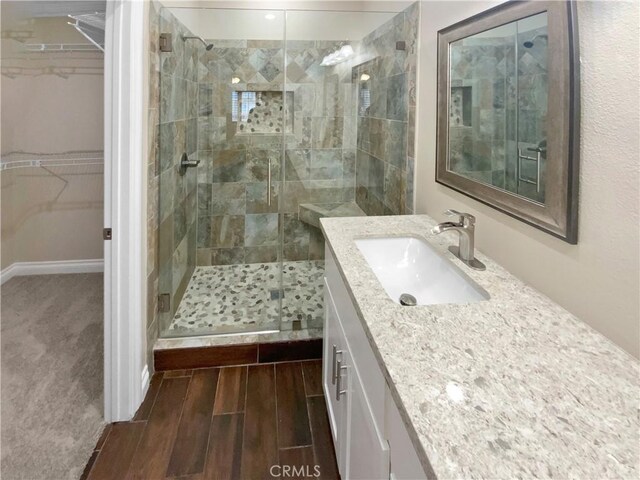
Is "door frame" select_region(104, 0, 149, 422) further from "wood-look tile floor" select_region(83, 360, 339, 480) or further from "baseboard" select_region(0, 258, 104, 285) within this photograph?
"baseboard" select_region(0, 258, 104, 285)

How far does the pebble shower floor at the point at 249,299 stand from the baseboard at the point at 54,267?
112 centimetres

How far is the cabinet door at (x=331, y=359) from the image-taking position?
4.98 feet

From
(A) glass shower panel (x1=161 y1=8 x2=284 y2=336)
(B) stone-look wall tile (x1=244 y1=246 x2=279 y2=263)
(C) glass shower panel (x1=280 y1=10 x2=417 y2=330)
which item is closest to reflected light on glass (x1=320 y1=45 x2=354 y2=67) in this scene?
(C) glass shower panel (x1=280 y1=10 x2=417 y2=330)

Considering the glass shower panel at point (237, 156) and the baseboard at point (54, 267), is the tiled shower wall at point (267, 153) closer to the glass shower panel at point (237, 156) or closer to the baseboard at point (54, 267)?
the glass shower panel at point (237, 156)

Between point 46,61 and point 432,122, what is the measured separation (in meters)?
3.20

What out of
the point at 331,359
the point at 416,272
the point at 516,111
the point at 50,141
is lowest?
the point at 331,359

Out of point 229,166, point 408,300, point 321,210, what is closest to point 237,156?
point 229,166

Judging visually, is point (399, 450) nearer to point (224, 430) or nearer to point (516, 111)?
point (516, 111)

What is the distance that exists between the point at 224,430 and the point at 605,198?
1.71m

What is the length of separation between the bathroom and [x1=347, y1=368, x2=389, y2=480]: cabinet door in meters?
0.01

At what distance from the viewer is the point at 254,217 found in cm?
336

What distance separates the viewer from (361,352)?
110 cm

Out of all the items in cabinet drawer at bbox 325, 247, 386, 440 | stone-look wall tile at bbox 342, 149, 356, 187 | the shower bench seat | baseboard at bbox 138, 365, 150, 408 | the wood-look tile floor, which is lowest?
the wood-look tile floor

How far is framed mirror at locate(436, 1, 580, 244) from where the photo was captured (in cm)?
104
